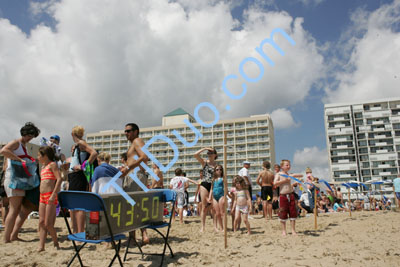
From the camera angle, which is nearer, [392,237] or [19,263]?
[19,263]

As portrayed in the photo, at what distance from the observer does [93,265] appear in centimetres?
346

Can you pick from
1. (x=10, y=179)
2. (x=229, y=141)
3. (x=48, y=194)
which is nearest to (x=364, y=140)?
(x=229, y=141)

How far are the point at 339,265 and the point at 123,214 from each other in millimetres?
2680

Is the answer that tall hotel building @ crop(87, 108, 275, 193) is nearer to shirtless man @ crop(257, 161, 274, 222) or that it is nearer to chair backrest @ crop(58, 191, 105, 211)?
shirtless man @ crop(257, 161, 274, 222)

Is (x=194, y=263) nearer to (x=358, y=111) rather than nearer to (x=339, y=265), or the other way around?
(x=339, y=265)

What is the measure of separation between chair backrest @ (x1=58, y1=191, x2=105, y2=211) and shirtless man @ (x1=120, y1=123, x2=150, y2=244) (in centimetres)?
128

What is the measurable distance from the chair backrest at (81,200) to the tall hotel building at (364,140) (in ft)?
273

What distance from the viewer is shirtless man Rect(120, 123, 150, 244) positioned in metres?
3.97

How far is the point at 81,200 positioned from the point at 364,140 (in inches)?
3474

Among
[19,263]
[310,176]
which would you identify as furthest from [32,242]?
[310,176]

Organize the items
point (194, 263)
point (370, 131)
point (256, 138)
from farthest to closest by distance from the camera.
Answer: point (256, 138)
point (370, 131)
point (194, 263)

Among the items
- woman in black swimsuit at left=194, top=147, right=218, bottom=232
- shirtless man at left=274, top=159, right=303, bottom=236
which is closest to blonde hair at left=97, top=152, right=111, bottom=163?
woman in black swimsuit at left=194, top=147, right=218, bottom=232

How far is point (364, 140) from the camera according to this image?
76.5 metres

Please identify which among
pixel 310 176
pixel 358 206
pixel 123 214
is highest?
pixel 310 176
